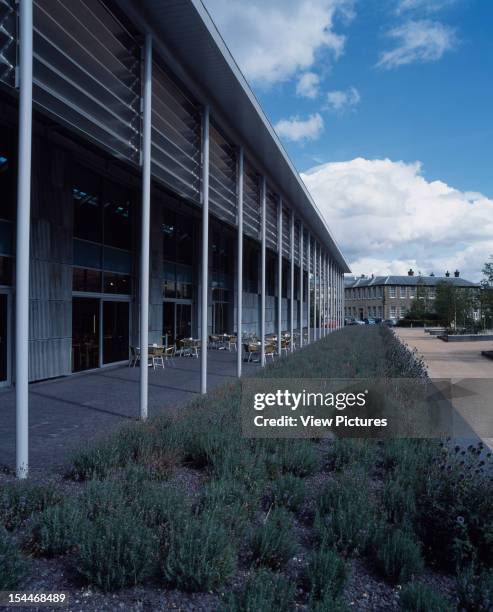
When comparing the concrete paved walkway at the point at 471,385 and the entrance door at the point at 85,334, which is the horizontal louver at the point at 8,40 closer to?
the concrete paved walkway at the point at 471,385

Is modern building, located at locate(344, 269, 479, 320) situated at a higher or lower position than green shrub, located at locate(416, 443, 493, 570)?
higher

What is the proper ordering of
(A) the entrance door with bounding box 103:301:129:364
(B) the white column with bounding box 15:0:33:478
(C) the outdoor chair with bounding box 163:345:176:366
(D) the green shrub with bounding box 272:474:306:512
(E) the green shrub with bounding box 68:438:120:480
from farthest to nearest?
(C) the outdoor chair with bounding box 163:345:176:366 → (A) the entrance door with bounding box 103:301:129:364 → (B) the white column with bounding box 15:0:33:478 → (E) the green shrub with bounding box 68:438:120:480 → (D) the green shrub with bounding box 272:474:306:512

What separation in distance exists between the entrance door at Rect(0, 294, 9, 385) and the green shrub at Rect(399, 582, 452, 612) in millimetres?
9027

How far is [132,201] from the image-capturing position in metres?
15.0

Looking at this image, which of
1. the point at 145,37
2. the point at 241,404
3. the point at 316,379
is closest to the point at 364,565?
the point at 241,404

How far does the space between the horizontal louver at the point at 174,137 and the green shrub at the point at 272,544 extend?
6.89m

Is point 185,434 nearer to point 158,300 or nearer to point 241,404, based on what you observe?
point 241,404

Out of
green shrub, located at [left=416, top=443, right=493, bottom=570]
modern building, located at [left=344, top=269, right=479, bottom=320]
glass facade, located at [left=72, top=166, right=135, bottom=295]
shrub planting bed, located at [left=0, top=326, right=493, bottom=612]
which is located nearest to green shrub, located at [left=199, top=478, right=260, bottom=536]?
shrub planting bed, located at [left=0, top=326, right=493, bottom=612]

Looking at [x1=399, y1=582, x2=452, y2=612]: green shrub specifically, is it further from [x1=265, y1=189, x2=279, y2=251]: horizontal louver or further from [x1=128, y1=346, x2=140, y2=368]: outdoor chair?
[x1=265, y1=189, x2=279, y2=251]: horizontal louver

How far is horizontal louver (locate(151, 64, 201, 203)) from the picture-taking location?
8781 mm

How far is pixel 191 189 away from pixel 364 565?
8.12 meters

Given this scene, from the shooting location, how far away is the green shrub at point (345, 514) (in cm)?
338

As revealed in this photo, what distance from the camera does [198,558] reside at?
289 centimetres

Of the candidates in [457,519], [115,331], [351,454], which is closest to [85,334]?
[115,331]
